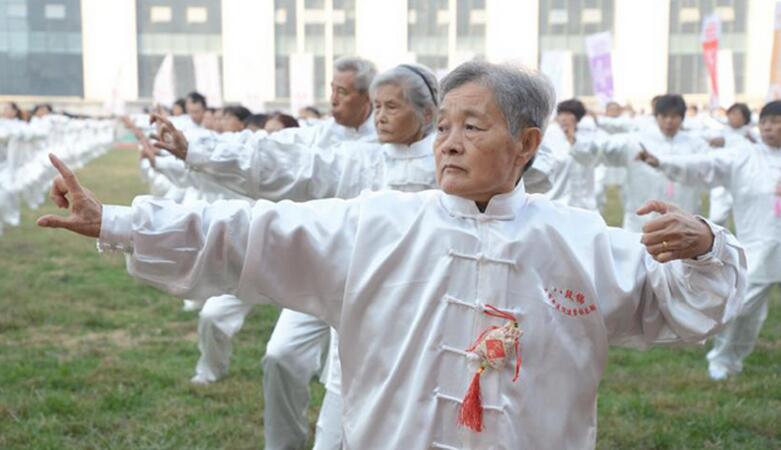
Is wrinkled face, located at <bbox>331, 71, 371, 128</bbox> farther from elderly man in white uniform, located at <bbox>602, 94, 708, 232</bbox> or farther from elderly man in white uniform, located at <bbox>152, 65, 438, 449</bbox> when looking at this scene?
elderly man in white uniform, located at <bbox>602, 94, 708, 232</bbox>

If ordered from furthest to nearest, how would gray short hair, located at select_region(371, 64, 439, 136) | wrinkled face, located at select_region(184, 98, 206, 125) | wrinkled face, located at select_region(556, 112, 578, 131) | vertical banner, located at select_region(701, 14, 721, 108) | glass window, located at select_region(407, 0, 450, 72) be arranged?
glass window, located at select_region(407, 0, 450, 72), vertical banner, located at select_region(701, 14, 721, 108), wrinkled face, located at select_region(184, 98, 206, 125), wrinkled face, located at select_region(556, 112, 578, 131), gray short hair, located at select_region(371, 64, 439, 136)

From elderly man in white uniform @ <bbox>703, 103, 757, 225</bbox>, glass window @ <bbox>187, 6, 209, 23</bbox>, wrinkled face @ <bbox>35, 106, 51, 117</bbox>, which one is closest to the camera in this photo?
elderly man in white uniform @ <bbox>703, 103, 757, 225</bbox>

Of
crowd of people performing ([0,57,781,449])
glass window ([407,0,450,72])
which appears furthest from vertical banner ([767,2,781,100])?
glass window ([407,0,450,72])

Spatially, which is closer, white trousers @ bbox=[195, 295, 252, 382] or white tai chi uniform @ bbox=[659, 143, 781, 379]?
white trousers @ bbox=[195, 295, 252, 382]

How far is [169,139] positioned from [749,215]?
14.3 feet

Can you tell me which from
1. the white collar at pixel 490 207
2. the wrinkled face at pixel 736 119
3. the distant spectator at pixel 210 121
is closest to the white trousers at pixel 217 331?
the white collar at pixel 490 207

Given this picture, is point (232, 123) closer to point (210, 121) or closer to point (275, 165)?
point (210, 121)

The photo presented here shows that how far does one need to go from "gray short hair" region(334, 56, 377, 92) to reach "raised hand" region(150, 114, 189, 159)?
3.50ft

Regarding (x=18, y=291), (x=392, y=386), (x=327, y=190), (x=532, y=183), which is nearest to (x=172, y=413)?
(x=327, y=190)

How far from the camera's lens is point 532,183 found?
5688 millimetres

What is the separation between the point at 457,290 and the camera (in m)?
2.92

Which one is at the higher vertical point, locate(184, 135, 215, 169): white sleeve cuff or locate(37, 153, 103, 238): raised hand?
locate(37, 153, 103, 238): raised hand

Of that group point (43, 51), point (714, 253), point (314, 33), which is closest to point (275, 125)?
point (714, 253)

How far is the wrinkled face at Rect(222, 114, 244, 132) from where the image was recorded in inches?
396
